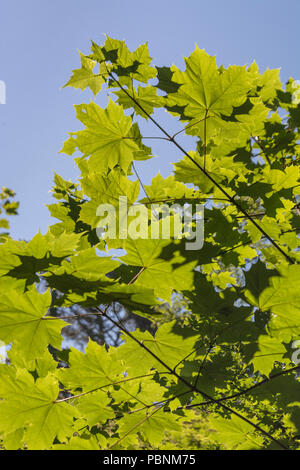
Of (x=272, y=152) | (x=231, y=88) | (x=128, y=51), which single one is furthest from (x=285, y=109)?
(x=128, y=51)

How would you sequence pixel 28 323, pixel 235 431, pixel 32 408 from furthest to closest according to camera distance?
1. pixel 235 431
2. pixel 32 408
3. pixel 28 323

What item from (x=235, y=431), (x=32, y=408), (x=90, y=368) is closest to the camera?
(x=32, y=408)

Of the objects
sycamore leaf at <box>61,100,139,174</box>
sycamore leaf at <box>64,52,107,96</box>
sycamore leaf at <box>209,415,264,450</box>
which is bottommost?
sycamore leaf at <box>209,415,264,450</box>

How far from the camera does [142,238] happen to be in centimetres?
111

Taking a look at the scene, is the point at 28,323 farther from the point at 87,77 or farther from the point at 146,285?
the point at 87,77

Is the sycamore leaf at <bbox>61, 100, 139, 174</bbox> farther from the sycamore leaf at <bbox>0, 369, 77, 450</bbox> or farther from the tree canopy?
the sycamore leaf at <bbox>0, 369, 77, 450</bbox>

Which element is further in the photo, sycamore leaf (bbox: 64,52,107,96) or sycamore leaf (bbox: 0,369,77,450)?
sycamore leaf (bbox: 64,52,107,96)

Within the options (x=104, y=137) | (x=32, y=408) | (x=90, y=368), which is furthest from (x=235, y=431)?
(x=104, y=137)

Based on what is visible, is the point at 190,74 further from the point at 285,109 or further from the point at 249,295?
the point at 285,109

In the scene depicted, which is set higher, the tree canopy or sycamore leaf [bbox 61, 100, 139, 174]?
sycamore leaf [bbox 61, 100, 139, 174]

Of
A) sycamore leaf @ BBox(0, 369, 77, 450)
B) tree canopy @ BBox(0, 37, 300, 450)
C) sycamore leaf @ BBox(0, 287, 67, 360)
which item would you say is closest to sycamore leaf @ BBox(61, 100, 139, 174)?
tree canopy @ BBox(0, 37, 300, 450)

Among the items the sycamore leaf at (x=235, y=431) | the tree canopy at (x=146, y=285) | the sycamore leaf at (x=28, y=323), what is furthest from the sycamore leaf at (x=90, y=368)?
the sycamore leaf at (x=235, y=431)

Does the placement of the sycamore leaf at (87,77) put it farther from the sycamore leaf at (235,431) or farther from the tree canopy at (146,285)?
the sycamore leaf at (235,431)

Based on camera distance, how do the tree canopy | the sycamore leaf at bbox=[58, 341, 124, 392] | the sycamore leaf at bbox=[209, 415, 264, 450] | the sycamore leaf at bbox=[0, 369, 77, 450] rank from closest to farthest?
1. the tree canopy
2. the sycamore leaf at bbox=[0, 369, 77, 450]
3. the sycamore leaf at bbox=[58, 341, 124, 392]
4. the sycamore leaf at bbox=[209, 415, 264, 450]
